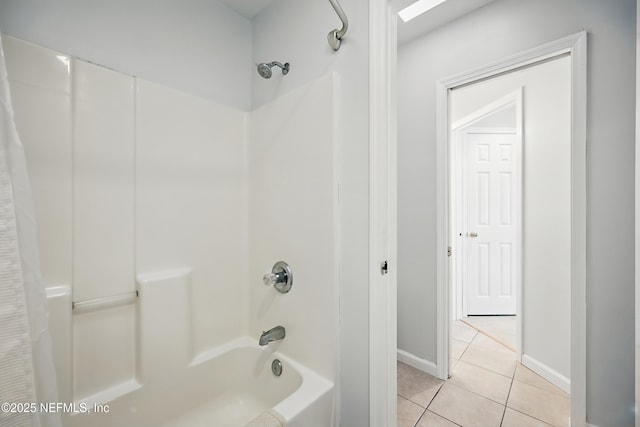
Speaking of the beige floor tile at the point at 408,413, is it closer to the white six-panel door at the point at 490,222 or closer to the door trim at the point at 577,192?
the door trim at the point at 577,192

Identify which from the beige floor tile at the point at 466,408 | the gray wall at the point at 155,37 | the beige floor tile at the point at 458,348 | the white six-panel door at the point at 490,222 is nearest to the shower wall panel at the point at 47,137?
the gray wall at the point at 155,37

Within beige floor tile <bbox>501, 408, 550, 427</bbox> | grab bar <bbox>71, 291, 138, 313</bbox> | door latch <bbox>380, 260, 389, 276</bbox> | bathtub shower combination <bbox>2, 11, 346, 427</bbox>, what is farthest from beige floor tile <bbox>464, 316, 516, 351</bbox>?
grab bar <bbox>71, 291, 138, 313</bbox>

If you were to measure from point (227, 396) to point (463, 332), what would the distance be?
227 centimetres

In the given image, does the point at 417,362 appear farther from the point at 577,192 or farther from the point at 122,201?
the point at 122,201

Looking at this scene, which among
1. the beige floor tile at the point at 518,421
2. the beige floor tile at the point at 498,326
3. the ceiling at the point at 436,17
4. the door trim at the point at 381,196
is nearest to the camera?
the door trim at the point at 381,196

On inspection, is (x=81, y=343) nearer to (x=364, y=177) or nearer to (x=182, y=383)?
(x=182, y=383)

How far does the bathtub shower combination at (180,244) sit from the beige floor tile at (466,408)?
958 millimetres

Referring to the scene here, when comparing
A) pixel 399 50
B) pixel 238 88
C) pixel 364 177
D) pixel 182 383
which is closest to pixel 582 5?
pixel 399 50

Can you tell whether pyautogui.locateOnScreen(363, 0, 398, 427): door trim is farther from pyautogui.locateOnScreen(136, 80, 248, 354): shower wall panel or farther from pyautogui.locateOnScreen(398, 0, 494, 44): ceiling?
pyautogui.locateOnScreen(398, 0, 494, 44): ceiling

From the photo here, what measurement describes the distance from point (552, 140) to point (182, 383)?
2702mm

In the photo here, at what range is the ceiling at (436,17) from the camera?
65.4 inches

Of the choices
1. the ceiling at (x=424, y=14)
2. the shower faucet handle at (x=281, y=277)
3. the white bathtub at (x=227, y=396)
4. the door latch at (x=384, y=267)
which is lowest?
the white bathtub at (x=227, y=396)

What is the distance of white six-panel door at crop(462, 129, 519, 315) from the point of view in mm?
2977

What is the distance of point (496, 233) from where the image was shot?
3.01 metres
